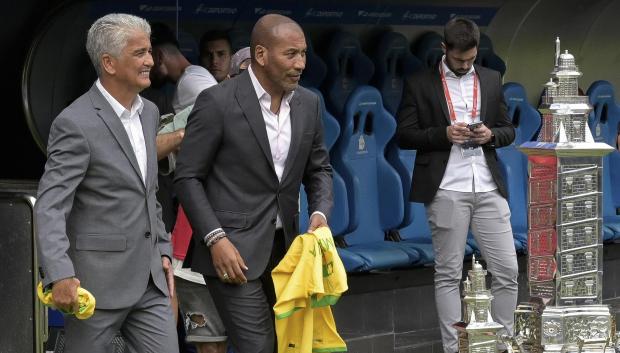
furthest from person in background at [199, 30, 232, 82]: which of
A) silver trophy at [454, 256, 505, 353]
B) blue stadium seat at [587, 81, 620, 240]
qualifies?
blue stadium seat at [587, 81, 620, 240]

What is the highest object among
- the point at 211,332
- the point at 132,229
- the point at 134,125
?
the point at 134,125

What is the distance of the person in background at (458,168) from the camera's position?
855cm

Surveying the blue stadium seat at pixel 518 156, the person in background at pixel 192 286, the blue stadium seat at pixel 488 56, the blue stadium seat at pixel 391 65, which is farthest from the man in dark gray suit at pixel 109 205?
the blue stadium seat at pixel 488 56

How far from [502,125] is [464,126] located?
1.72 feet

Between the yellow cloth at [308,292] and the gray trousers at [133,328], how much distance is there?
513 mm

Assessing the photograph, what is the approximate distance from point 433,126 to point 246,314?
2.50 meters

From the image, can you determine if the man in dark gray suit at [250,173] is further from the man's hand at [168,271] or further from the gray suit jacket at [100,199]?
the gray suit jacket at [100,199]

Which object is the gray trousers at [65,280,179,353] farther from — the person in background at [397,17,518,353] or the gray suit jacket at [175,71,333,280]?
the person in background at [397,17,518,353]

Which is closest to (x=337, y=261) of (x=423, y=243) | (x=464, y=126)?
(x=464, y=126)

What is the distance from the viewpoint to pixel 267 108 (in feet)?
21.9

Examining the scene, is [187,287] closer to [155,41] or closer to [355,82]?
[155,41]

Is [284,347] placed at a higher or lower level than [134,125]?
lower

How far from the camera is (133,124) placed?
6156 millimetres

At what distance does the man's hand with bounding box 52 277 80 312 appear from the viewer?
Result: 5734 millimetres
